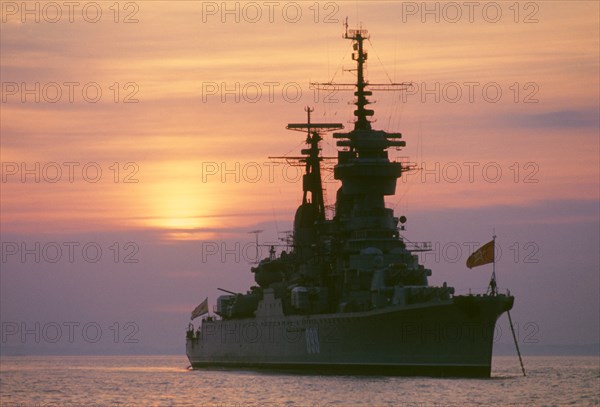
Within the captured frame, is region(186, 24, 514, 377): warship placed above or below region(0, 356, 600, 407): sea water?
above

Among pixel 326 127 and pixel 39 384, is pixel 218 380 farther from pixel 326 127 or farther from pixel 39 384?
pixel 326 127

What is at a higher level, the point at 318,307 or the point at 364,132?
the point at 364,132

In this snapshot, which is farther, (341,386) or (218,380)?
(218,380)

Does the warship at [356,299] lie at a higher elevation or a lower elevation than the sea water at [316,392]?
higher

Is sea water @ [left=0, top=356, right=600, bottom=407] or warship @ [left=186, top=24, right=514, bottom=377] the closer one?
sea water @ [left=0, top=356, right=600, bottom=407]

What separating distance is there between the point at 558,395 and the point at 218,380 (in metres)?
24.5

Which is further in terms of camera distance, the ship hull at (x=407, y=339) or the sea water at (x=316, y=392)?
the ship hull at (x=407, y=339)

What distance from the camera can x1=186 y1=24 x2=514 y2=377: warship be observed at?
68500mm

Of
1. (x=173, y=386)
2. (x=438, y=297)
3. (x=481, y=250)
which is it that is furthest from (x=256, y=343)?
(x=481, y=250)

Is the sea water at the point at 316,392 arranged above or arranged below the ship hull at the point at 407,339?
below

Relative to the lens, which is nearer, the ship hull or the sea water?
the sea water

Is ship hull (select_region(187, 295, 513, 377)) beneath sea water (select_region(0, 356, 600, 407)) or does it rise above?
above

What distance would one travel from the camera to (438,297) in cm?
6988

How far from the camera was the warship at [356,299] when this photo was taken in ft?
225
